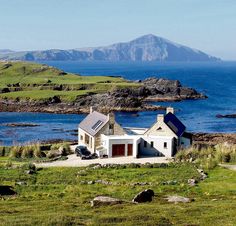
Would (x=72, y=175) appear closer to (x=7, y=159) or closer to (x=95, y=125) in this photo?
(x=7, y=159)

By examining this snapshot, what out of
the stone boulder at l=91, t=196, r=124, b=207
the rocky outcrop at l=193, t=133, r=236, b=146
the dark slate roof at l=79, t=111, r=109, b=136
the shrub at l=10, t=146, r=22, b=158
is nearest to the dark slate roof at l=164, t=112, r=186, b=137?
the dark slate roof at l=79, t=111, r=109, b=136

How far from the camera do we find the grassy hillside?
135625 mm

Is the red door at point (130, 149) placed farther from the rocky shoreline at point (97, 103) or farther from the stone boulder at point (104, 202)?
the rocky shoreline at point (97, 103)

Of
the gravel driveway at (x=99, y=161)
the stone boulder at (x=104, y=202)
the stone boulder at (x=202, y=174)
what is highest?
the stone boulder at (x=104, y=202)

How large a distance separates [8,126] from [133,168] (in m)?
55.8

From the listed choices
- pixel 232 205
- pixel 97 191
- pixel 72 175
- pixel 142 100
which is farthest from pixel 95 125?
pixel 142 100

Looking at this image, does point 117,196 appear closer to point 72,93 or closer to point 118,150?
point 118,150

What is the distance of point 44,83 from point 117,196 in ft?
399

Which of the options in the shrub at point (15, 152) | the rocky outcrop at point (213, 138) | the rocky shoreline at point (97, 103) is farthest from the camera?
the rocky shoreline at point (97, 103)

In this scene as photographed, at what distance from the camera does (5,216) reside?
25.4 meters

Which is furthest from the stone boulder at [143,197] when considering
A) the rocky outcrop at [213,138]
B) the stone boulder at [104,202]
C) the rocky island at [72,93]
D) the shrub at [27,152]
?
the rocky island at [72,93]

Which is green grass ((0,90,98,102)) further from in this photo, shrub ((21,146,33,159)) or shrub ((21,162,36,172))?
shrub ((21,162,36,172))

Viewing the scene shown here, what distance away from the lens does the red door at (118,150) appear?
179 feet

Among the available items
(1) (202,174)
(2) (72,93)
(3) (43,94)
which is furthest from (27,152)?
(3) (43,94)
